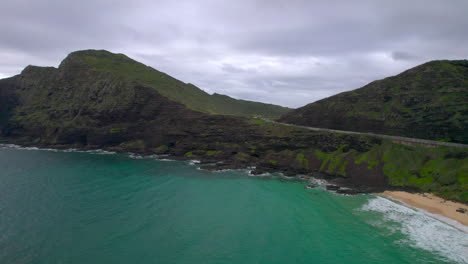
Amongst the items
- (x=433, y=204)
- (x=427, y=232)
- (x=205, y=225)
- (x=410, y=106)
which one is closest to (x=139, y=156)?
(x=205, y=225)

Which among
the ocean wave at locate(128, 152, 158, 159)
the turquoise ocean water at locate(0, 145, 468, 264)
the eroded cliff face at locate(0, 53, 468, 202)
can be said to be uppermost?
the eroded cliff face at locate(0, 53, 468, 202)

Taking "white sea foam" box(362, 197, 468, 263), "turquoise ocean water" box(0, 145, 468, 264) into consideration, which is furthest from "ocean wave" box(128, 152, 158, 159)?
"white sea foam" box(362, 197, 468, 263)

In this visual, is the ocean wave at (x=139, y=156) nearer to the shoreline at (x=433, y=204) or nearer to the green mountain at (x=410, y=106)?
the green mountain at (x=410, y=106)

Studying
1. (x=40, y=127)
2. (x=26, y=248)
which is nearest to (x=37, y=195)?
(x=26, y=248)

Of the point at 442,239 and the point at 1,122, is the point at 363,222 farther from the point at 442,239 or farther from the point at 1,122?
the point at 1,122

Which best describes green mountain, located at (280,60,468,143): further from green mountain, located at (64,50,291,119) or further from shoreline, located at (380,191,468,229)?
green mountain, located at (64,50,291,119)
